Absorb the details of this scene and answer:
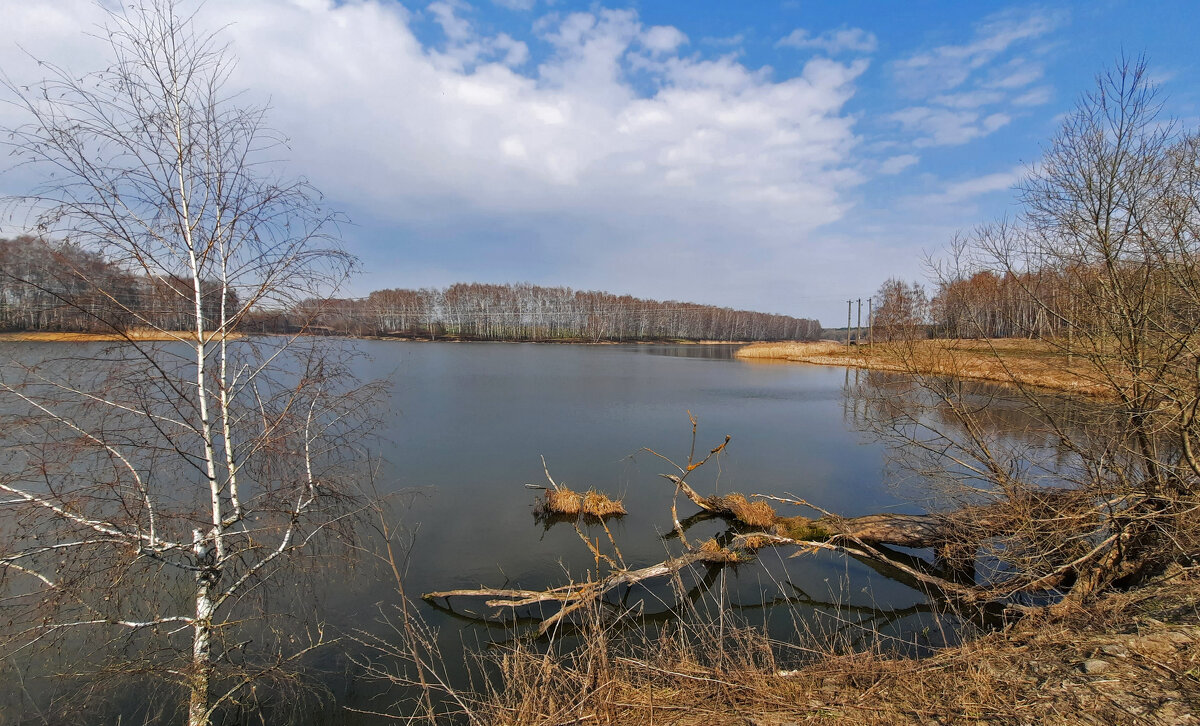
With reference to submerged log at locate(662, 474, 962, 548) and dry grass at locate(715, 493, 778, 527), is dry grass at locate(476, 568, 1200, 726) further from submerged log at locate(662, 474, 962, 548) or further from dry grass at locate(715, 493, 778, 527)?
dry grass at locate(715, 493, 778, 527)

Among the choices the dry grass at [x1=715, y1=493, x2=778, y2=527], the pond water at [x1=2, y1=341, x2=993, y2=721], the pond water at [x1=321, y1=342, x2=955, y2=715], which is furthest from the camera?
the dry grass at [x1=715, y1=493, x2=778, y2=527]

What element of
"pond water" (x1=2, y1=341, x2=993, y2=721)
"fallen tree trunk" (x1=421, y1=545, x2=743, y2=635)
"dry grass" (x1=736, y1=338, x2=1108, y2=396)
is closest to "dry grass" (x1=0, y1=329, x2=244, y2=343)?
"pond water" (x1=2, y1=341, x2=993, y2=721)

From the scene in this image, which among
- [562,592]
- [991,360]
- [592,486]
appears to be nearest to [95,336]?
[562,592]

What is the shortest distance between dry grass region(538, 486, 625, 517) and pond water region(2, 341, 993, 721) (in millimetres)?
251

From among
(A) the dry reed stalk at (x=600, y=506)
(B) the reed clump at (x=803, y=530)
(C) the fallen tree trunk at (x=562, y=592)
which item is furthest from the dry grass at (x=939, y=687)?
(A) the dry reed stalk at (x=600, y=506)

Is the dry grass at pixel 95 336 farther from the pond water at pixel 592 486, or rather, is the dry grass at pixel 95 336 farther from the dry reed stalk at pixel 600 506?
the dry reed stalk at pixel 600 506

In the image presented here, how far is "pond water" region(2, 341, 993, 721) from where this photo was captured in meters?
6.14

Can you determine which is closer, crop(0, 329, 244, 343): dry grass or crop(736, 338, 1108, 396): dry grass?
crop(0, 329, 244, 343): dry grass

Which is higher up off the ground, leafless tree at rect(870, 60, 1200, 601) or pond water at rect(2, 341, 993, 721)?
leafless tree at rect(870, 60, 1200, 601)

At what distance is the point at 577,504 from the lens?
883 cm

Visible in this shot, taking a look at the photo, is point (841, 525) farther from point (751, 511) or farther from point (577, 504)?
point (577, 504)

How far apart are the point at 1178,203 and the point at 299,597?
1012 cm

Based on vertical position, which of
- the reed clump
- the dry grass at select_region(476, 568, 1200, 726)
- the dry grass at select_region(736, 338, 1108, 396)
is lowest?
the reed clump

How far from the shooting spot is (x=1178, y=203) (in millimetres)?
4777
